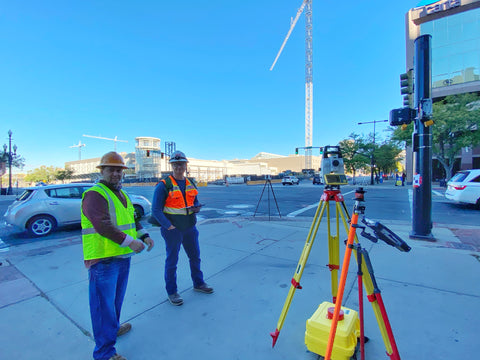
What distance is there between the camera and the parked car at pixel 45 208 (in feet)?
22.6

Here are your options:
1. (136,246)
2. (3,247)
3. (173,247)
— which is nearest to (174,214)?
(173,247)

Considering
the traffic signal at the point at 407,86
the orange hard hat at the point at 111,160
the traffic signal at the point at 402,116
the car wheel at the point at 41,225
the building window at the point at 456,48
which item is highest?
the building window at the point at 456,48

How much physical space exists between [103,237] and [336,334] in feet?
6.76

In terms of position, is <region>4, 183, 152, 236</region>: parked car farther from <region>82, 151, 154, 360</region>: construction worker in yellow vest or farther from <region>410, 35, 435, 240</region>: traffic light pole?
<region>410, 35, 435, 240</region>: traffic light pole

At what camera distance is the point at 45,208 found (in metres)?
7.16

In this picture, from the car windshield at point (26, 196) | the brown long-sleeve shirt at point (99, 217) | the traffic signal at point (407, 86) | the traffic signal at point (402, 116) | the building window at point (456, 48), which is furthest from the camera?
the building window at point (456, 48)

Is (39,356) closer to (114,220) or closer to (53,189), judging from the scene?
(114,220)

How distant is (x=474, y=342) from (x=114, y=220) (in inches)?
132

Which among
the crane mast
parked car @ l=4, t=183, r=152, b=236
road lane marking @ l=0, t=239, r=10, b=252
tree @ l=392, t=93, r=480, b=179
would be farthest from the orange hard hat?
the crane mast

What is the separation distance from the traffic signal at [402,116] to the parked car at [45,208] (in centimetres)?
785

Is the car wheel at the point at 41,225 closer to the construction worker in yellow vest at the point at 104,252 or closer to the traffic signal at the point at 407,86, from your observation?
the construction worker in yellow vest at the point at 104,252

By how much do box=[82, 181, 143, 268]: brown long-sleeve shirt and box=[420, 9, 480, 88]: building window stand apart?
42705 mm

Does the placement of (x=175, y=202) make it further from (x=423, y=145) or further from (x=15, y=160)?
(x=15, y=160)

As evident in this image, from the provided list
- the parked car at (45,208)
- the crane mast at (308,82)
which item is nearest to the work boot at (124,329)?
the parked car at (45,208)
